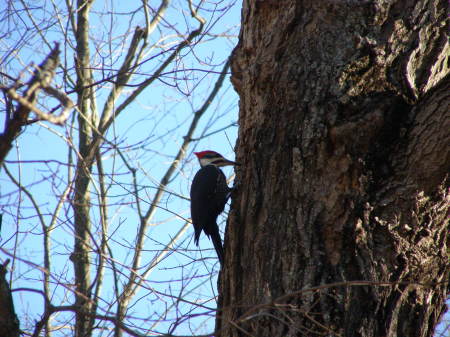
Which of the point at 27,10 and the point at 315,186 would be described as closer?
the point at 315,186

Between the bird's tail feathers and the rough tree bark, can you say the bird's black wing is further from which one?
the rough tree bark

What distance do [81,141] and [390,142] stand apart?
4885 mm

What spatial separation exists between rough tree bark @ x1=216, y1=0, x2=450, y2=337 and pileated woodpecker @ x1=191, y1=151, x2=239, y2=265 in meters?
1.73

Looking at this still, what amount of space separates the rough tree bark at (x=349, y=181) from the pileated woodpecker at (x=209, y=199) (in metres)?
1.73

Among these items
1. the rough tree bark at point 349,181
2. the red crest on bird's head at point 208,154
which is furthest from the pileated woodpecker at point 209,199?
the rough tree bark at point 349,181

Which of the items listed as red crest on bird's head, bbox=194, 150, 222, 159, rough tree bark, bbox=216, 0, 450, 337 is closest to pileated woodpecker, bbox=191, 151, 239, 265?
red crest on bird's head, bbox=194, 150, 222, 159

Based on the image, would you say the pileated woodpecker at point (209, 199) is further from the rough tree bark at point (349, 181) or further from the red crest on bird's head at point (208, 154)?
the rough tree bark at point (349, 181)

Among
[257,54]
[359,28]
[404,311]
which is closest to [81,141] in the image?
[257,54]

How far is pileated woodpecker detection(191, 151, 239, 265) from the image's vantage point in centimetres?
472

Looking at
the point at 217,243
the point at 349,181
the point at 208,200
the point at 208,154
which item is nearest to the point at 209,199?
the point at 208,200

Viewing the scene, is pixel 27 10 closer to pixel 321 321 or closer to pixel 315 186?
pixel 315 186

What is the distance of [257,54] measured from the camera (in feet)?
10.5

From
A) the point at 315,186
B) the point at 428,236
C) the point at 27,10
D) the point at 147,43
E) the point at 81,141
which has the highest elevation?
the point at 147,43

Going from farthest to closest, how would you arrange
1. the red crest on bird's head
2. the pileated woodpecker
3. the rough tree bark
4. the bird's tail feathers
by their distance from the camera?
the red crest on bird's head, the pileated woodpecker, the bird's tail feathers, the rough tree bark
